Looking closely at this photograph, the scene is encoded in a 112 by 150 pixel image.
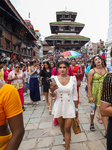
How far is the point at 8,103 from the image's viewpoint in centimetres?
92

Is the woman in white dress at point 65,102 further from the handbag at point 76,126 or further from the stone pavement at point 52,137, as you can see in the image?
the stone pavement at point 52,137

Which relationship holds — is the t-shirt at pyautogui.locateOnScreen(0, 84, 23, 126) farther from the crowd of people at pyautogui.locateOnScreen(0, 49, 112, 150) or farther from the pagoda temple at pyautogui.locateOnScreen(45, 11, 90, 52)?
the pagoda temple at pyautogui.locateOnScreen(45, 11, 90, 52)

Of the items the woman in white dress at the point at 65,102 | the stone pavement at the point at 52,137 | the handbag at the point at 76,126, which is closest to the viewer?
the woman in white dress at the point at 65,102

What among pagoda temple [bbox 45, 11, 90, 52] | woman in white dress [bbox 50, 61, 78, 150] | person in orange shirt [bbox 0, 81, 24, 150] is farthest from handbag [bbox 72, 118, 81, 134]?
pagoda temple [bbox 45, 11, 90, 52]

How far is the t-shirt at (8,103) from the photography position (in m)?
0.91

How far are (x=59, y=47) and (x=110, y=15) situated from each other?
68.9 ft

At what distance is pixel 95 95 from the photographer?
109 inches

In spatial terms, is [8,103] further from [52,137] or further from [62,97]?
[52,137]

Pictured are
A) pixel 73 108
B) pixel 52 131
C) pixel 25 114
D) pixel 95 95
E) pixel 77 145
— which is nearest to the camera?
pixel 73 108

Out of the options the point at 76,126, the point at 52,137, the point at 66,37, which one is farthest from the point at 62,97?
the point at 66,37

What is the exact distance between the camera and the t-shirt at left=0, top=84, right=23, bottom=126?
2.98 feet

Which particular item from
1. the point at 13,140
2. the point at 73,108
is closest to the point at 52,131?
the point at 73,108

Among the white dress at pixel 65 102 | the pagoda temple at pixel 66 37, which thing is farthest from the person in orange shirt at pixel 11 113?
the pagoda temple at pixel 66 37

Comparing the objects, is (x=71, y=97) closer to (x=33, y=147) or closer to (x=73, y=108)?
(x=73, y=108)
